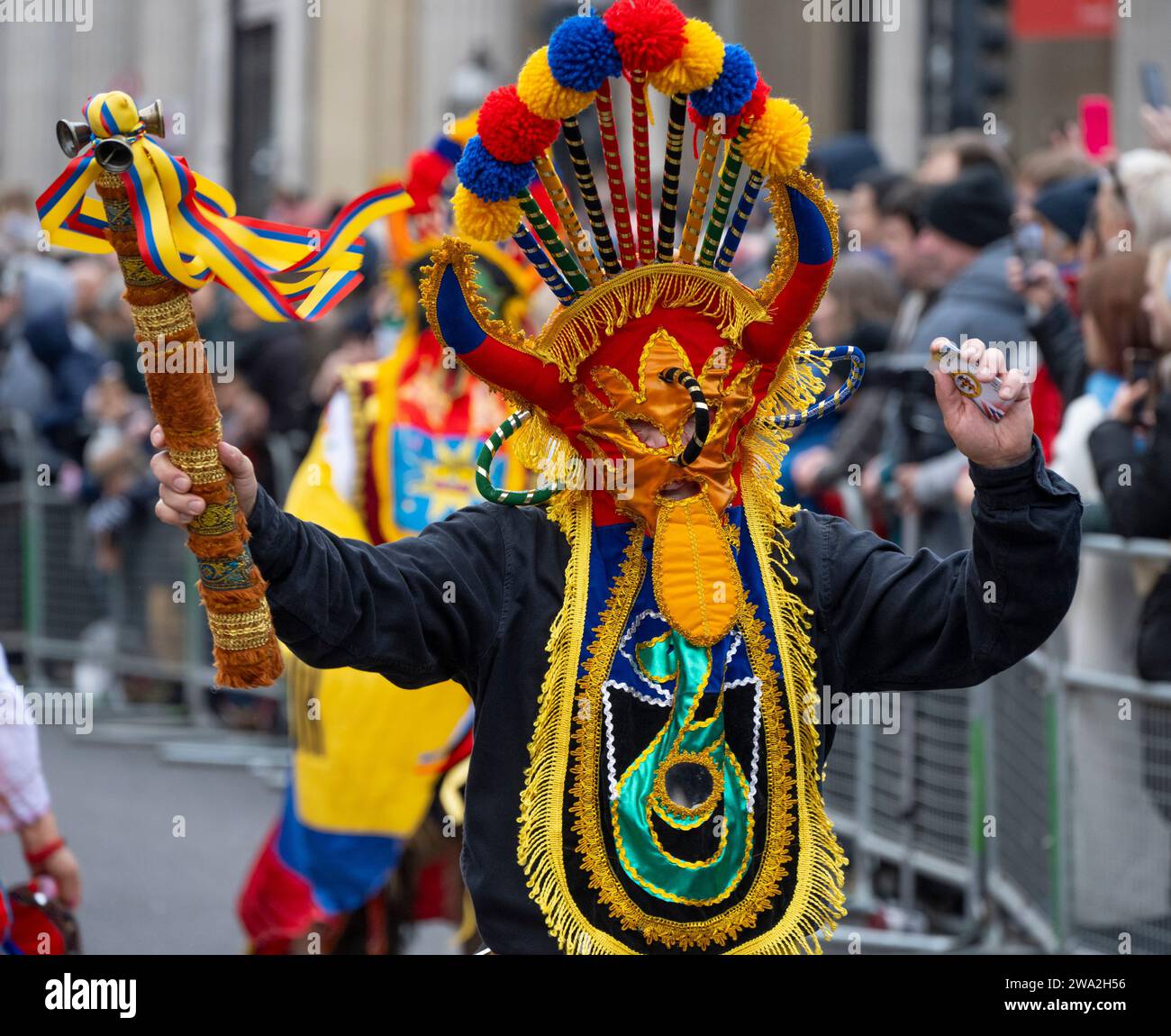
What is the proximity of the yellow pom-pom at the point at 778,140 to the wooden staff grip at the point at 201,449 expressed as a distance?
88 centimetres

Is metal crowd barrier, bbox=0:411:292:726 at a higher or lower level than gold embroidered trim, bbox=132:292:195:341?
lower

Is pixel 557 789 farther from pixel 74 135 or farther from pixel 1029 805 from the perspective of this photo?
pixel 1029 805

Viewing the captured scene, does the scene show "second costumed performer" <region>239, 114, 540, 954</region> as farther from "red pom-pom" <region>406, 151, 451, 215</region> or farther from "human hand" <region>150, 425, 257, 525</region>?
"human hand" <region>150, 425, 257, 525</region>

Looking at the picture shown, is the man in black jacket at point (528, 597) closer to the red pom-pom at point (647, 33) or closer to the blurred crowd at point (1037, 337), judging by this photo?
the red pom-pom at point (647, 33)

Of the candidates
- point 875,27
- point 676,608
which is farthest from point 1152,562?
point 875,27

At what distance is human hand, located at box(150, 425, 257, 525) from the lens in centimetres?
278

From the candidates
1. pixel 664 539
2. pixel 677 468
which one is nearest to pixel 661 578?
pixel 664 539

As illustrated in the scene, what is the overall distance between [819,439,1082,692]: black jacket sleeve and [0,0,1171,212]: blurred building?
19.0 ft

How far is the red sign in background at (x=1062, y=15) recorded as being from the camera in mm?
12055

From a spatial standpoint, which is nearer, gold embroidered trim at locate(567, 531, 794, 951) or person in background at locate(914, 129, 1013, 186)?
gold embroidered trim at locate(567, 531, 794, 951)

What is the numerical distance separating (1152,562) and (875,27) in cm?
1275

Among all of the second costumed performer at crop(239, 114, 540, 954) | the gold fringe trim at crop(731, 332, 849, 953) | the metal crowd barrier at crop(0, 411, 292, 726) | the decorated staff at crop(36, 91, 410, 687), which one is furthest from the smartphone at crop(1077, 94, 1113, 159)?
the decorated staff at crop(36, 91, 410, 687)

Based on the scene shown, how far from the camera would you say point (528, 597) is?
316cm

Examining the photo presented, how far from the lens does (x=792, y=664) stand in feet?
10.2
